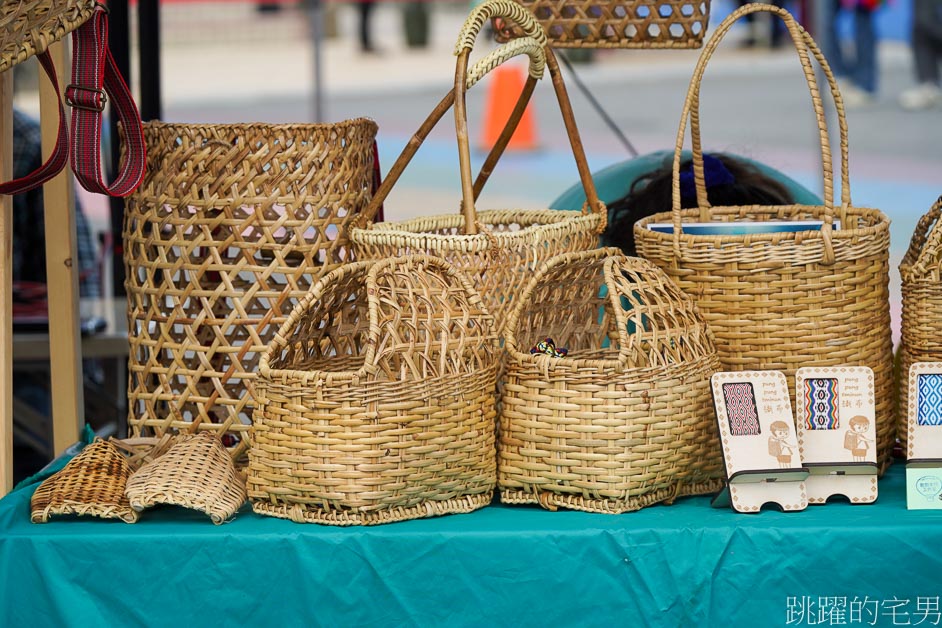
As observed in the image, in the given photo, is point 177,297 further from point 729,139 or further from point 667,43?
point 729,139

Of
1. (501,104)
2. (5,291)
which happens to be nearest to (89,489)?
(5,291)

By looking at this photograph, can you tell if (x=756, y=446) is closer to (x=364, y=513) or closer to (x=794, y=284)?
(x=794, y=284)

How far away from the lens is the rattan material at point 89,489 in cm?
168

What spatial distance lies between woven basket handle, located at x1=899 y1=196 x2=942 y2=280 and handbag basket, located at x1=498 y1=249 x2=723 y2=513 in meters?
0.34

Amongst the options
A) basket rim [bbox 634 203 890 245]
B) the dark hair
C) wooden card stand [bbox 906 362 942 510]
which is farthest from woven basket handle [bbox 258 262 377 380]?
the dark hair

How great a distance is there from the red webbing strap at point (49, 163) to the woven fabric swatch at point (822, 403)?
1.15 metres

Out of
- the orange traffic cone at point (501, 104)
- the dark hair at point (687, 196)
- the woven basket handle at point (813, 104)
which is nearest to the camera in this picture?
the woven basket handle at point (813, 104)

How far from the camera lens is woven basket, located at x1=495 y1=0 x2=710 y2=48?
90.9 inches

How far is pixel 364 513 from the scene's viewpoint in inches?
64.0

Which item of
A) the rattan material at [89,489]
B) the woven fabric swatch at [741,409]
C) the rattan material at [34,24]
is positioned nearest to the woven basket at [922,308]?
the woven fabric swatch at [741,409]

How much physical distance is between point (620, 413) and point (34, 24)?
99 centimetres

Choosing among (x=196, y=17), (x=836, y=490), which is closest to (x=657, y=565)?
(x=836, y=490)

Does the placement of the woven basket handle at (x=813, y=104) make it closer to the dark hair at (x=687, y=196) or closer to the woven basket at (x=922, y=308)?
the woven basket at (x=922, y=308)

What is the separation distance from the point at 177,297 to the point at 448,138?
308 inches
